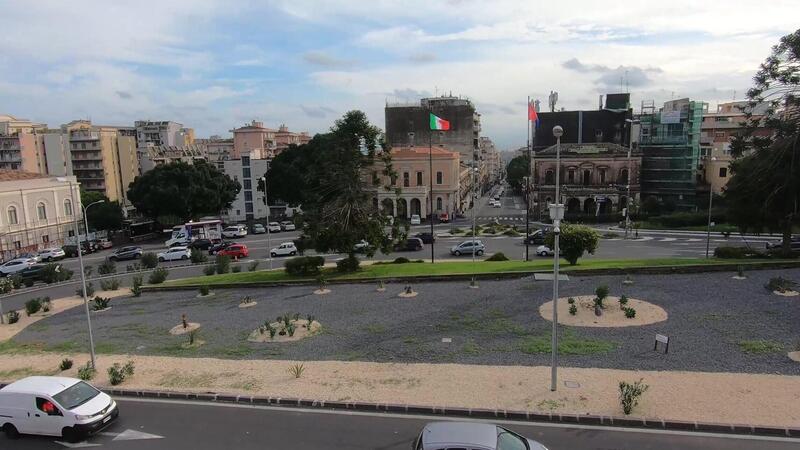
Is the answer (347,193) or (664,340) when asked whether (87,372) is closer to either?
(347,193)

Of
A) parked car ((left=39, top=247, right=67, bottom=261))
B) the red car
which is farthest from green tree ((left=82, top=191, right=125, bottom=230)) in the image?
the red car

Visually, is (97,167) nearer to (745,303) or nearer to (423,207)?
(423,207)

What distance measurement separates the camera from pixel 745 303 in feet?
67.8

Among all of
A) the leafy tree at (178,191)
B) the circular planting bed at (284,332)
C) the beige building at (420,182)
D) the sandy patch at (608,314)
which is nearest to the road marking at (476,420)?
the circular planting bed at (284,332)

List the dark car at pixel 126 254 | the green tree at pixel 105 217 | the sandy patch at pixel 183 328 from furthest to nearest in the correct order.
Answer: the green tree at pixel 105 217
the dark car at pixel 126 254
the sandy patch at pixel 183 328

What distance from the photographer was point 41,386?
45.0ft

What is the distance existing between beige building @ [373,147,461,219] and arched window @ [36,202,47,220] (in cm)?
3821

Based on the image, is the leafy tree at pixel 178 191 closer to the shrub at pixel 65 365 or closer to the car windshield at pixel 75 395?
the shrub at pixel 65 365

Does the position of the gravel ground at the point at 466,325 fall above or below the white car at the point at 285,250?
above

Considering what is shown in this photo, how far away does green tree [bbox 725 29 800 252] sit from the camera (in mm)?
29016

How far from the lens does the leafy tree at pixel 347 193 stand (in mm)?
30938

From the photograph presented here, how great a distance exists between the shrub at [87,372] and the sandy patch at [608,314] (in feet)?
53.9

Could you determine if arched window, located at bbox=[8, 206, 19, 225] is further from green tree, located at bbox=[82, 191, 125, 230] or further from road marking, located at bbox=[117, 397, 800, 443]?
road marking, located at bbox=[117, 397, 800, 443]

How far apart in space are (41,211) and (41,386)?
5331 cm
